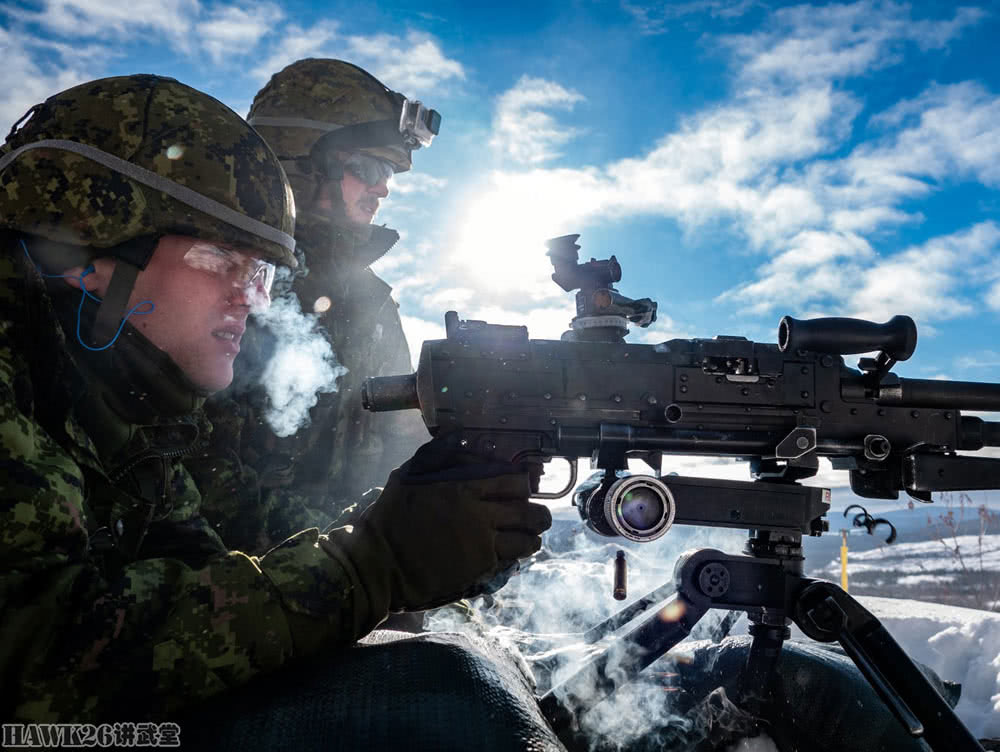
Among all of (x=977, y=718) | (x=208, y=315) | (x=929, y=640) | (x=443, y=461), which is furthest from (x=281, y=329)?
(x=929, y=640)

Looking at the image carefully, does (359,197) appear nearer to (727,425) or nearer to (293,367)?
(293,367)

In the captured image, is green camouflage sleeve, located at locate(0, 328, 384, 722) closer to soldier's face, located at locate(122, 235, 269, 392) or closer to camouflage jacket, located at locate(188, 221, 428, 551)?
soldier's face, located at locate(122, 235, 269, 392)

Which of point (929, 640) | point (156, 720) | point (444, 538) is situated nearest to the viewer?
point (156, 720)

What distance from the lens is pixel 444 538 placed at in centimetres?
198

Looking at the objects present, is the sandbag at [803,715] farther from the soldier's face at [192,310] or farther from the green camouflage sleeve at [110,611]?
the soldier's face at [192,310]

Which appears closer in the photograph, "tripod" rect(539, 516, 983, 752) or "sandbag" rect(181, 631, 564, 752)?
"sandbag" rect(181, 631, 564, 752)

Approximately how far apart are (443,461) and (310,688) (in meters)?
0.88

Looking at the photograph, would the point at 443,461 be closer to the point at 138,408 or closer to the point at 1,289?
the point at 138,408

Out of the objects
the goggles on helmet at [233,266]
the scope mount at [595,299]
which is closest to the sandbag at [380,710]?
the goggles on helmet at [233,266]

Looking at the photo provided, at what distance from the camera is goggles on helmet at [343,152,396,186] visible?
5.05 meters

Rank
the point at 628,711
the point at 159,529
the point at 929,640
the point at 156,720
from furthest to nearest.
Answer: the point at 929,640 → the point at 628,711 → the point at 159,529 → the point at 156,720

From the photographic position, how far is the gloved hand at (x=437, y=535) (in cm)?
191

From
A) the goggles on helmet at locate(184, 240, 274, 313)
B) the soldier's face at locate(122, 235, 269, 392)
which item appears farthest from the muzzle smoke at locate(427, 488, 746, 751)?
the goggles on helmet at locate(184, 240, 274, 313)

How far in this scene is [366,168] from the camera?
5102mm
